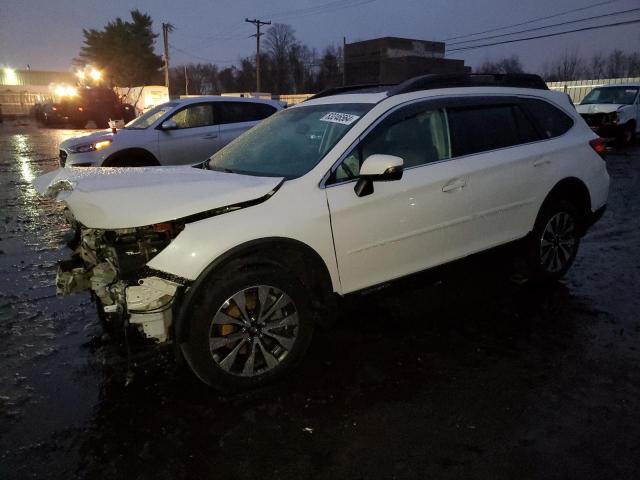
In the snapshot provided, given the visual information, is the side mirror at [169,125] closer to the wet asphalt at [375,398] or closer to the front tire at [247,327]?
the wet asphalt at [375,398]

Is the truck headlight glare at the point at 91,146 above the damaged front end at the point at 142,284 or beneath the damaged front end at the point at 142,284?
above

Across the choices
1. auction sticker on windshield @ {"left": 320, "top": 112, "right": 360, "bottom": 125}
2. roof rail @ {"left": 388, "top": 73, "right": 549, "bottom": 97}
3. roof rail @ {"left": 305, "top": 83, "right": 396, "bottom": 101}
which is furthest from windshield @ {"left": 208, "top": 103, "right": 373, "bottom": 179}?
roof rail @ {"left": 388, "top": 73, "right": 549, "bottom": 97}

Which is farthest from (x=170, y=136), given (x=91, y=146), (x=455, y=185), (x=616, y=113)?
(x=616, y=113)

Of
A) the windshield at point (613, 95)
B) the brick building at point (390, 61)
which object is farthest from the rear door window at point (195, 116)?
the brick building at point (390, 61)

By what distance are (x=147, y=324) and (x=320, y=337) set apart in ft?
4.56

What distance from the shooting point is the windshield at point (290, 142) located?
3.24m

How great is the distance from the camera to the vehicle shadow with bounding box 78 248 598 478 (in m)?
2.36

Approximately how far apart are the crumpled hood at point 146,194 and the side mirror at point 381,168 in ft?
1.78

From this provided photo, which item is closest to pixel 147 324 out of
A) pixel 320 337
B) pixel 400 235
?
pixel 320 337

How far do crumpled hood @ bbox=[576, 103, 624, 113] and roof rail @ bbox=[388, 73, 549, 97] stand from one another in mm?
13471

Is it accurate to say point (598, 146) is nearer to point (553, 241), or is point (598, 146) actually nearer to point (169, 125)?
point (553, 241)

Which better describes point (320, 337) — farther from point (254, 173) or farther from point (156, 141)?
point (156, 141)

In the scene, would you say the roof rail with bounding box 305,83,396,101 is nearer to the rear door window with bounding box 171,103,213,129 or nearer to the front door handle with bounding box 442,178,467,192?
the front door handle with bounding box 442,178,467,192

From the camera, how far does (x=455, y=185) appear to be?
348cm
